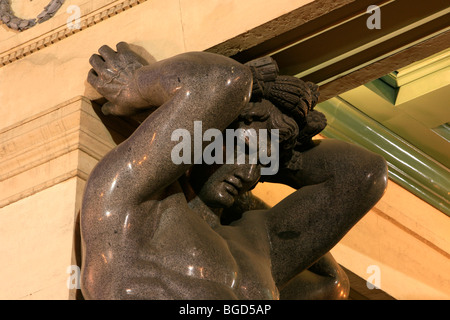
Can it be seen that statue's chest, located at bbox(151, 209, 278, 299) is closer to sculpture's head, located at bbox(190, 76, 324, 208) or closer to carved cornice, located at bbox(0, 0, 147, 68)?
sculpture's head, located at bbox(190, 76, 324, 208)

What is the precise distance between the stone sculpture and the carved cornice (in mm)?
259

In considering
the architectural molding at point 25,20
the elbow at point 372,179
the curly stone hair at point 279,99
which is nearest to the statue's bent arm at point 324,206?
the elbow at point 372,179

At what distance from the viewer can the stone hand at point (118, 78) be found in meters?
3.37

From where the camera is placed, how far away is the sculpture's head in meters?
3.39

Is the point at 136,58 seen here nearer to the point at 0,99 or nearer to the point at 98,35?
the point at 98,35

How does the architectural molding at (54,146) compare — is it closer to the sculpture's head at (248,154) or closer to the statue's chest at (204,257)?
the sculpture's head at (248,154)

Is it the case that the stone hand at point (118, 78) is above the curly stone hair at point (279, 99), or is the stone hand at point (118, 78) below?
above

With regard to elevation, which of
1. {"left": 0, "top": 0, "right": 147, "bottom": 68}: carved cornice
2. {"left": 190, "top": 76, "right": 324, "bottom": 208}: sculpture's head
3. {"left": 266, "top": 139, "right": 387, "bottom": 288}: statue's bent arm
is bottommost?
{"left": 266, "top": 139, "right": 387, "bottom": 288}: statue's bent arm

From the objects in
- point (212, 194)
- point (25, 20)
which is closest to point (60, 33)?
point (25, 20)

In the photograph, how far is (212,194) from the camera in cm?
340

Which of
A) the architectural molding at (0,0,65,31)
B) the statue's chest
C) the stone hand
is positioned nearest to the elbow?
the statue's chest

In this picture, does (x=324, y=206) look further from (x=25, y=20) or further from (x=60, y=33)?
(x=25, y=20)

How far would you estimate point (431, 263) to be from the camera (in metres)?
5.09

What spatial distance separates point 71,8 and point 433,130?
2.31m
